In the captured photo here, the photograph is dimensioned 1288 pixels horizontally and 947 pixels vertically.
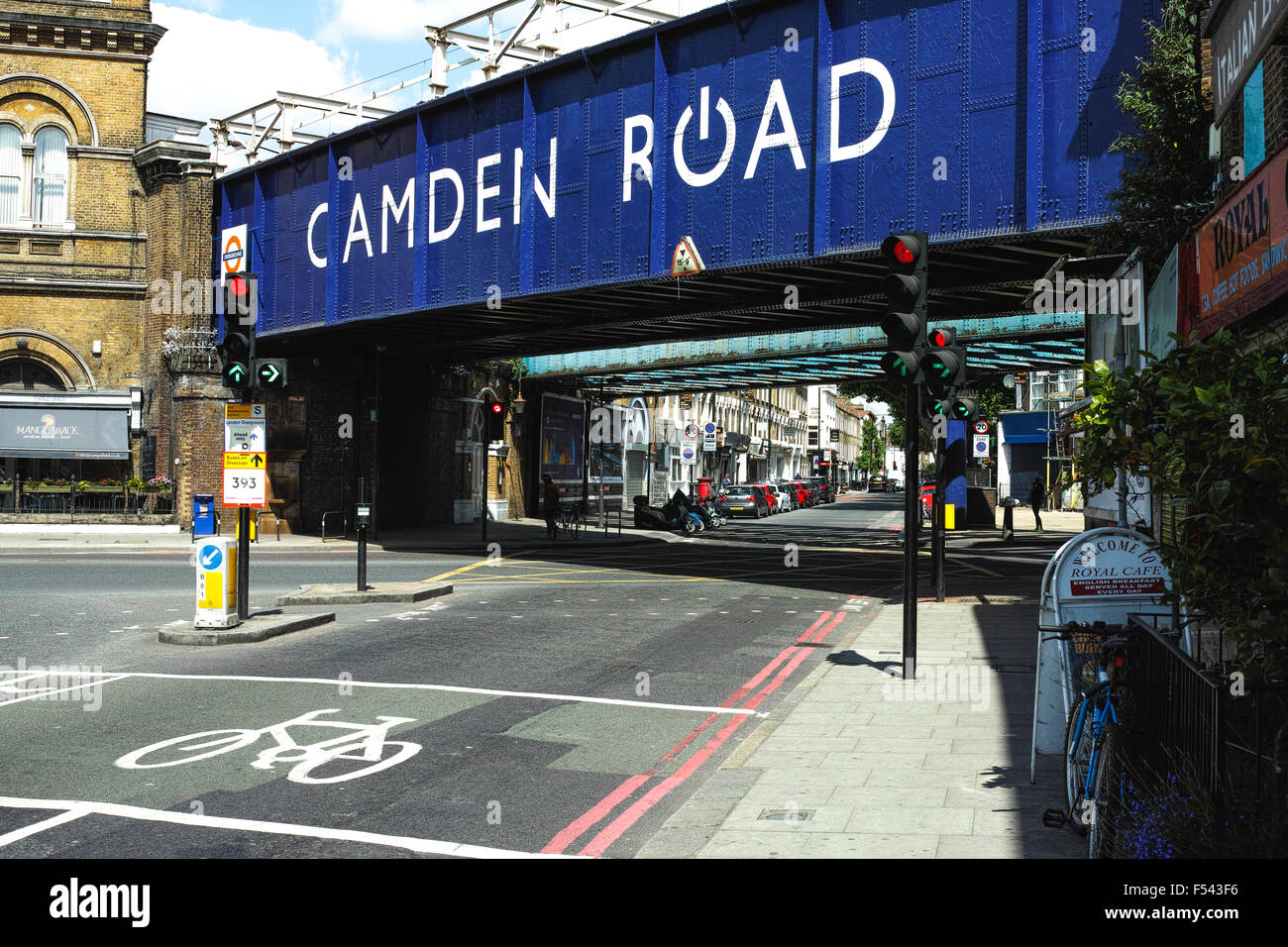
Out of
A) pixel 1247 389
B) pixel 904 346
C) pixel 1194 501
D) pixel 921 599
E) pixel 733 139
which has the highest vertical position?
pixel 733 139

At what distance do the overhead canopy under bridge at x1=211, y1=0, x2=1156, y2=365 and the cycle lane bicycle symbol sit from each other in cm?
1158

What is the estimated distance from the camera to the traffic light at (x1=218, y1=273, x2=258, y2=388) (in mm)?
14125

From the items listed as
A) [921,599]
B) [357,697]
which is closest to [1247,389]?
[357,697]

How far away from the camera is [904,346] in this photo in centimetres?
1112

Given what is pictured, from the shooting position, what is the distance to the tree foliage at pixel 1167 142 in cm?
1334

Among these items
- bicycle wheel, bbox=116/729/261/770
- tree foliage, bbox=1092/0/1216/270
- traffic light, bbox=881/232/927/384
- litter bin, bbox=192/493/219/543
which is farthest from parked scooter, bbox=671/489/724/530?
bicycle wheel, bbox=116/729/261/770

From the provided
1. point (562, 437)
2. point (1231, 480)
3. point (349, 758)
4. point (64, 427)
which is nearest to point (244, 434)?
point (349, 758)

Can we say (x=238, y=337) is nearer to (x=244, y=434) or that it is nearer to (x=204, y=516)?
(x=244, y=434)

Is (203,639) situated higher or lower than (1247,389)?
lower

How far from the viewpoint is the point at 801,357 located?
109 ft

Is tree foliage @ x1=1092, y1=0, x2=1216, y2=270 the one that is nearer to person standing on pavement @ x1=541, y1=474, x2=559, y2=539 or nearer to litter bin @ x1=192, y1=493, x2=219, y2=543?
person standing on pavement @ x1=541, y1=474, x2=559, y2=539
